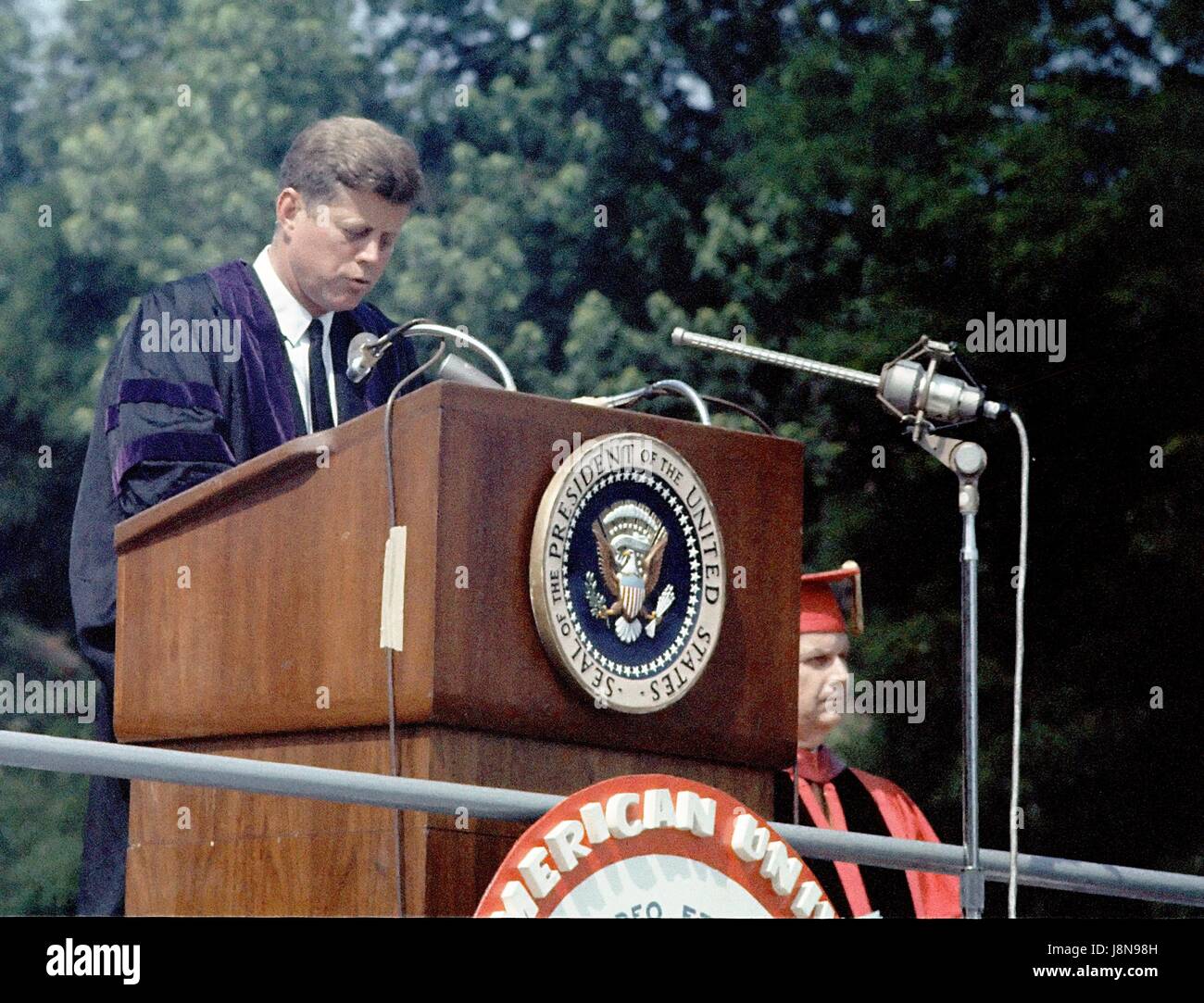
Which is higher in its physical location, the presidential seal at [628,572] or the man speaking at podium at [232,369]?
the man speaking at podium at [232,369]

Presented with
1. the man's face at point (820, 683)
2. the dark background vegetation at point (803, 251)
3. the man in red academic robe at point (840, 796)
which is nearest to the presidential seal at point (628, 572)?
the man in red academic robe at point (840, 796)

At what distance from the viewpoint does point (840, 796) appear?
202 inches

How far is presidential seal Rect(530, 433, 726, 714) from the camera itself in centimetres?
248

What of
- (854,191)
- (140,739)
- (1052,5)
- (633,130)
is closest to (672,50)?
(633,130)

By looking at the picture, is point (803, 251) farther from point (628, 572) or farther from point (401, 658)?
point (401, 658)

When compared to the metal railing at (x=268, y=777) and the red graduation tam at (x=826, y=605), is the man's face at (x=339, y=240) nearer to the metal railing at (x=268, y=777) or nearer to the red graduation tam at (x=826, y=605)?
the metal railing at (x=268, y=777)

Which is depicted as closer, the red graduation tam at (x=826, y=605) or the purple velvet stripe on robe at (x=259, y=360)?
the purple velvet stripe on robe at (x=259, y=360)

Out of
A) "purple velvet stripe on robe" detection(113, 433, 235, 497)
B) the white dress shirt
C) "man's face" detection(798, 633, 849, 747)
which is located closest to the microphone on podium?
"purple velvet stripe on robe" detection(113, 433, 235, 497)

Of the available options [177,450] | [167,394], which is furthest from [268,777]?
[167,394]

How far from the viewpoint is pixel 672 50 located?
35.6ft

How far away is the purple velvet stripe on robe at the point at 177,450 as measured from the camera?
3.05m

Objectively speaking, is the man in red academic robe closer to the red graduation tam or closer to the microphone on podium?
the red graduation tam
